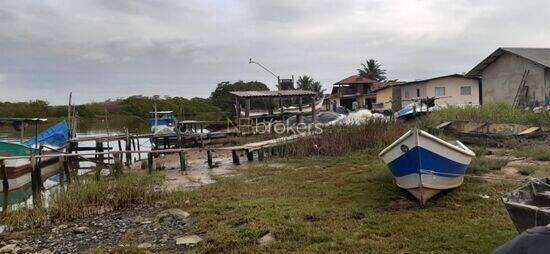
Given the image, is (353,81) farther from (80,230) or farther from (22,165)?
(80,230)

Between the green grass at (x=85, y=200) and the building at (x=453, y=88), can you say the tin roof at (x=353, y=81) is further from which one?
the green grass at (x=85, y=200)

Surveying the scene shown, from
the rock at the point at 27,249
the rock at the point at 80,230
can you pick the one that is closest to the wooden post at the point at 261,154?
the rock at the point at 80,230

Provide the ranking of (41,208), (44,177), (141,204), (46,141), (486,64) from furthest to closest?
(486,64)
(46,141)
(44,177)
(141,204)
(41,208)

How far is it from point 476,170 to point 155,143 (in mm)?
18904

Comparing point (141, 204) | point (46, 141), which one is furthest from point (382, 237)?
point (46, 141)

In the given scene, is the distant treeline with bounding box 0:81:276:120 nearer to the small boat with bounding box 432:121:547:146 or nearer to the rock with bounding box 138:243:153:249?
the small boat with bounding box 432:121:547:146

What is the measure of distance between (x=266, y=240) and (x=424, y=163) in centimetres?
320

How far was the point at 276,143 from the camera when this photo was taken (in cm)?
1783

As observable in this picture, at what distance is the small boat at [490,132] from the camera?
16.1m

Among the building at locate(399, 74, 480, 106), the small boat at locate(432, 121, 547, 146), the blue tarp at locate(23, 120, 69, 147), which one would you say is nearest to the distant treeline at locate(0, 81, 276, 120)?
the building at locate(399, 74, 480, 106)

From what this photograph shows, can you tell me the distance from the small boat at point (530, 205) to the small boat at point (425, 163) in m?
1.95

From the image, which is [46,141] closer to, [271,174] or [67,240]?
[271,174]

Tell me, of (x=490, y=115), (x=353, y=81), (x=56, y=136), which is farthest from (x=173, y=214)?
(x=353, y=81)

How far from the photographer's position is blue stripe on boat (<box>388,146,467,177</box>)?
7957 millimetres
